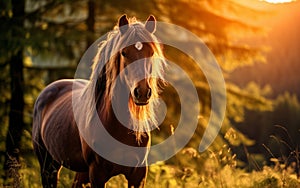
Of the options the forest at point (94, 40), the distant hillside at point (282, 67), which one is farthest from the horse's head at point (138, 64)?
the distant hillside at point (282, 67)

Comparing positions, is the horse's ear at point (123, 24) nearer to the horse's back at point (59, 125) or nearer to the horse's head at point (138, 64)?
the horse's head at point (138, 64)

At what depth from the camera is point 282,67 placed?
279ft

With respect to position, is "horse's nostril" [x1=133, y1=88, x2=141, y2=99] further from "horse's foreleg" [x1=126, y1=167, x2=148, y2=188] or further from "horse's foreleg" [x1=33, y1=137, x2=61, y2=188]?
"horse's foreleg" [x1=33, y1=137, x2=61, y2=188]

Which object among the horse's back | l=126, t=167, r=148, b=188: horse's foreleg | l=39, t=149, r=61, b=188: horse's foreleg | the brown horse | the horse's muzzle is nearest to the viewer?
the horse's muzzle

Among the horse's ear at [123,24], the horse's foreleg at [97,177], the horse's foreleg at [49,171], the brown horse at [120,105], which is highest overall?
the horse's ear at [123,24]

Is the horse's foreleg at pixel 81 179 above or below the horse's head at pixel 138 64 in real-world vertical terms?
below

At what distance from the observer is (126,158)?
4371 millimetres

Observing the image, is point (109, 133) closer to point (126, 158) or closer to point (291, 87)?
point (126, 158)

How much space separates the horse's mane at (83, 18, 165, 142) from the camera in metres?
4.21

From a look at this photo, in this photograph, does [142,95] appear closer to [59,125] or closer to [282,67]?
[59,125]

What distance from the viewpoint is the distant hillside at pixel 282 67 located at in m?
81.2

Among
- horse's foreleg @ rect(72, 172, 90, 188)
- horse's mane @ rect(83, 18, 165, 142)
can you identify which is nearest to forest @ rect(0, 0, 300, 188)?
horse's foreleg @ rect(72, 172, 90, 188)

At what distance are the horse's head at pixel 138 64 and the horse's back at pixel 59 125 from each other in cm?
110

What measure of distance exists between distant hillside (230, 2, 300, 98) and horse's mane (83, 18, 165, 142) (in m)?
77.1
